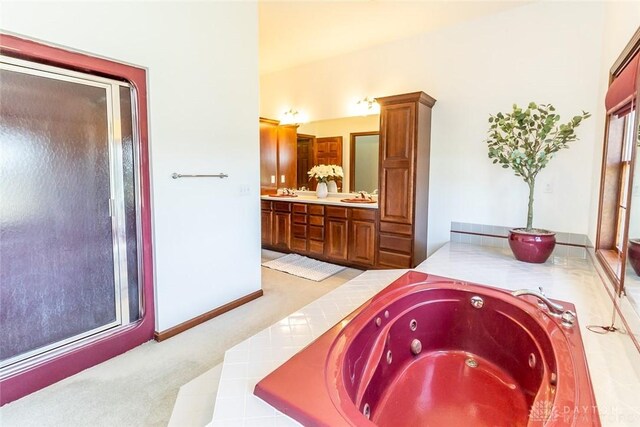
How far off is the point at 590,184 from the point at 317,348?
9.60 ft

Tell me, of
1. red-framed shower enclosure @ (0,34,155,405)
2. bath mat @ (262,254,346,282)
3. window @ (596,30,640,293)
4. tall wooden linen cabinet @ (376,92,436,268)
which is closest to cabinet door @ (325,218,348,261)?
bath mat @ (262,254,346,282)

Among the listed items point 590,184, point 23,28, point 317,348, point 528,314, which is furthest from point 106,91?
point 590,184

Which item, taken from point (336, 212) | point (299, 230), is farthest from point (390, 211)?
point (299, 230)

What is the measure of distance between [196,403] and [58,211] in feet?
4.40

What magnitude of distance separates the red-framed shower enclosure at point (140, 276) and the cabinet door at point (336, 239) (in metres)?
2.31

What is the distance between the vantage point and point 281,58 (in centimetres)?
453

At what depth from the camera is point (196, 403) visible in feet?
5.28

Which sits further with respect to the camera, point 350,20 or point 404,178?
point 404,178

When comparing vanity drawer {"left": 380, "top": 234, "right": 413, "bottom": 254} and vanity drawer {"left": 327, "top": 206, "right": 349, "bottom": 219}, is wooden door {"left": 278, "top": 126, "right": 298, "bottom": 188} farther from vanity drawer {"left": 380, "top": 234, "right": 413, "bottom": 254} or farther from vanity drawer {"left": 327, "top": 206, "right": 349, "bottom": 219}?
vanity drawer {"left": 380, "top": 234, "right": 413, "bottom": 254}

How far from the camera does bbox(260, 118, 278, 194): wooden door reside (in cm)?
509

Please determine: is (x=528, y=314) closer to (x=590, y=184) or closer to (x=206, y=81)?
(x=590, y=184)

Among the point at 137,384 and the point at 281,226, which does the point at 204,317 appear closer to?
the point at 137,384

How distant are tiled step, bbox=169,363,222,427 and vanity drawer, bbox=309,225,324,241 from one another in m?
2.62

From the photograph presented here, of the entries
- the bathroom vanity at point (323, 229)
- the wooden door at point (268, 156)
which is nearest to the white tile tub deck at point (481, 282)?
the bathroom vanity at point (323, 229)
